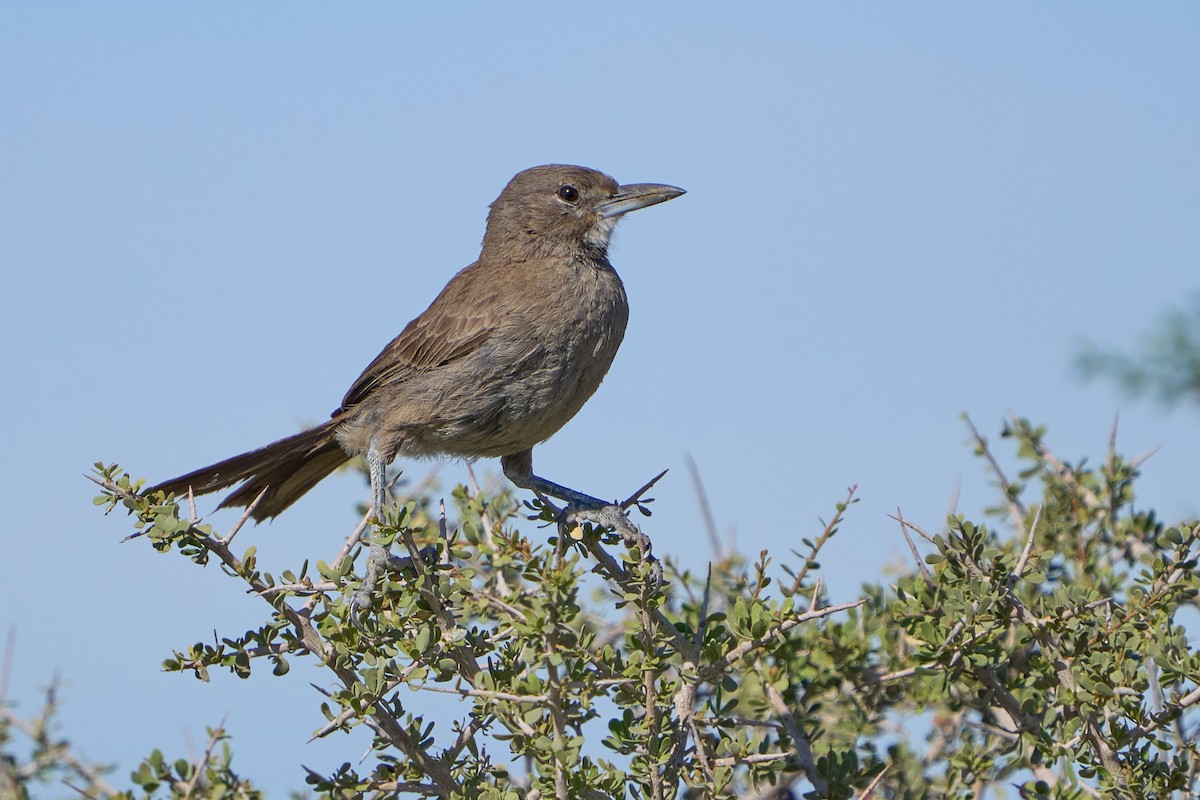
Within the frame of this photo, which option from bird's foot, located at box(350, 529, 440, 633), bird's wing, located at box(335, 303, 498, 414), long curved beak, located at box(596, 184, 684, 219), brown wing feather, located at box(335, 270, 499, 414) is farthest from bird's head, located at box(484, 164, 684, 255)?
bird's foot, located at box(350, 529, 440, 633)

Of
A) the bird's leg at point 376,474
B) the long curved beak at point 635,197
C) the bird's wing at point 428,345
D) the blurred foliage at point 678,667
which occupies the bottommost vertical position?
the blurred foliage at point 678,667

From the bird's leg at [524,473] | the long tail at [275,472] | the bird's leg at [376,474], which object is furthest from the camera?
the bird's leg at [524,473]

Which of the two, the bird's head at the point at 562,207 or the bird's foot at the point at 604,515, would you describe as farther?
the bird's head at the point at 562,207

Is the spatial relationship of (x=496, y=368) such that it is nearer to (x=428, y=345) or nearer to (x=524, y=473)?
(x=428, y=345)

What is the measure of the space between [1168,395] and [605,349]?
9.50ft

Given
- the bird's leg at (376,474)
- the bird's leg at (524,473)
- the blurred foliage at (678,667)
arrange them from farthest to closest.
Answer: the bird's leg at (524,473) → the bird's leg at (376,474) → the blurred foliage at (678,667)

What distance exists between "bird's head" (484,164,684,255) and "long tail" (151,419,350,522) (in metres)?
1.17

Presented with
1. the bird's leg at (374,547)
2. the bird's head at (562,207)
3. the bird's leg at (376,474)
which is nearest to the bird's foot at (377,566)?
the bird's leg at (374,547)

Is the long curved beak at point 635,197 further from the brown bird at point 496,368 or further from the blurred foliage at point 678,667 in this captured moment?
the blurred foliage at point 678,667

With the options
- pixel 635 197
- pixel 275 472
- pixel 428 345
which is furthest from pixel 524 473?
pixel 635 197

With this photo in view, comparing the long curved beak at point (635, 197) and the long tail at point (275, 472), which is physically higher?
Result: the long curved beak at point (635, 197)

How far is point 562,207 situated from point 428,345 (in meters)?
0.93

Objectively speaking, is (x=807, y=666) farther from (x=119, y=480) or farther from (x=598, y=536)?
(x=119, y=480)

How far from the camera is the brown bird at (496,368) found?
483 centimetres
